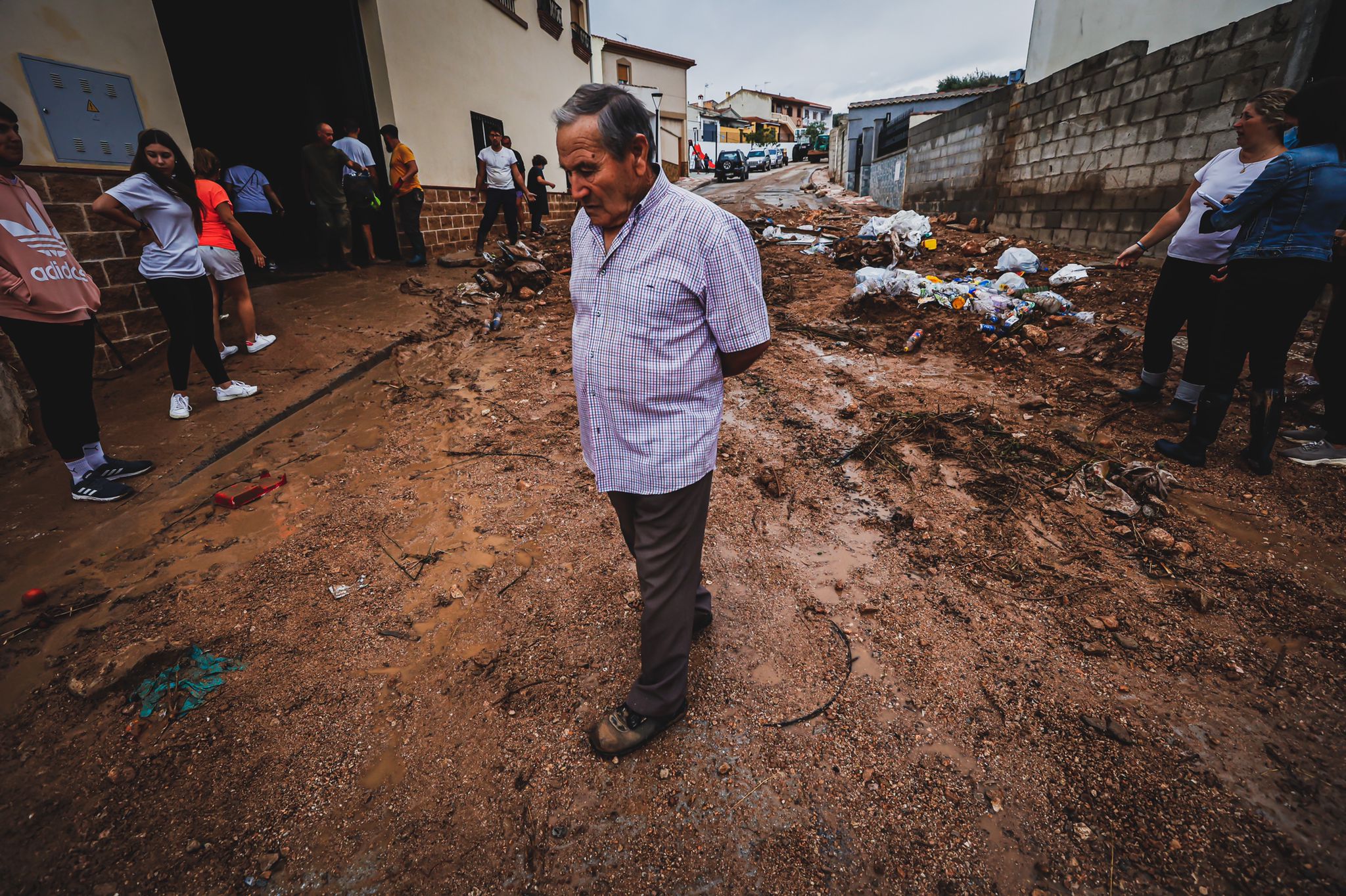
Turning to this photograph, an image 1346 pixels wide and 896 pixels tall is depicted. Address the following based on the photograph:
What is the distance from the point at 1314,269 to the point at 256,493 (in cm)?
518

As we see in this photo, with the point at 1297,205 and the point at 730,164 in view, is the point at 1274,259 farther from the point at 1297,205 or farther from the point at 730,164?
the point at 730,164

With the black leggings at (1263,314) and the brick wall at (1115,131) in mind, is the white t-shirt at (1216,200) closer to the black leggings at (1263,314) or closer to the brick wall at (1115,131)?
the black leggings at (1263,314)

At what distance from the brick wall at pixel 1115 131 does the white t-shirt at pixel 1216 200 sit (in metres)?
2.98

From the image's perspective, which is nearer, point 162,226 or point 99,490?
point 99,490

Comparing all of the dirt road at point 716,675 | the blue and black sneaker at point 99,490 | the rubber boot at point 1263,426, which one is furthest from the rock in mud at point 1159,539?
the blue and black sneaker at point 99,490

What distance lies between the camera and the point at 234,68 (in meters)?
6.54

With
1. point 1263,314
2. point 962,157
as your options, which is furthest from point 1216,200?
point 962,157

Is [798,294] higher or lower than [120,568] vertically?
higher

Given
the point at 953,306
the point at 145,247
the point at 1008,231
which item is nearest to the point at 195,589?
the point at 145,247

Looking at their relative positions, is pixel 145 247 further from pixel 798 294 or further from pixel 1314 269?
pixel 1314 269

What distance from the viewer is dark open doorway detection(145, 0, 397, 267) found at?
20.0 ft

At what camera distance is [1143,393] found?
11.2 ft

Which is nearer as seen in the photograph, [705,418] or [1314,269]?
[705,418]

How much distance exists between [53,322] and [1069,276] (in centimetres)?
755
